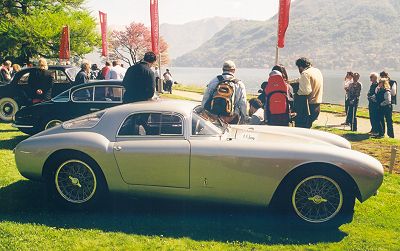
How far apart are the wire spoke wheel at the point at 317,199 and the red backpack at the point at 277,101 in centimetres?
263

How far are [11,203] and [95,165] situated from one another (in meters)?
1.41

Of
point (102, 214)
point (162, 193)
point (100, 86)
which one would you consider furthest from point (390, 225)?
point (100, 86)

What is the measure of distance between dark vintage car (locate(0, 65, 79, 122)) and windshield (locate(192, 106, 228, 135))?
7.98 meters

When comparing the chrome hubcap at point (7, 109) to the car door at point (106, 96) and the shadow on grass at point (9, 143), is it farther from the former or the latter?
the car door at point (106, 96)

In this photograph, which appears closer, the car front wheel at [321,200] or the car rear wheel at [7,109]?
the car front wheel at [321,200]

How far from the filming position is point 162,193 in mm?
4727

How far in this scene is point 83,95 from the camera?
Answer: 28.7 ft

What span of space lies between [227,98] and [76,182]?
3.12 m

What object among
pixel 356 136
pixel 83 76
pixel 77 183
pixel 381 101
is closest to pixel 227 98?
pixel 77 183

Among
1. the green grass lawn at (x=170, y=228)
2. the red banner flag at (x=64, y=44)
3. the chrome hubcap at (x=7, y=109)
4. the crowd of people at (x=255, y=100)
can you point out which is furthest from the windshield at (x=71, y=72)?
the red banner flag at (x=64, y=44)

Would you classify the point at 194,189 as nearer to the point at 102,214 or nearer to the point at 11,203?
the point at 102,214

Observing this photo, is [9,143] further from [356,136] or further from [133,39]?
[133,39]

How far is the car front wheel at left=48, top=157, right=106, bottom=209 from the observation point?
4.86 m

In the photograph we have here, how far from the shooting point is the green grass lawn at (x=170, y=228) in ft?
13.5
